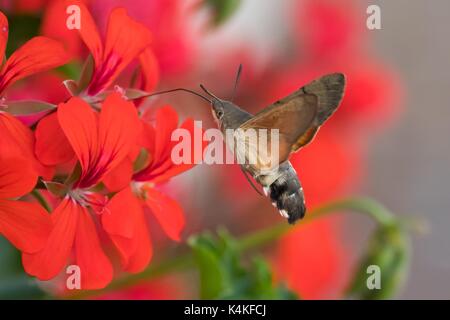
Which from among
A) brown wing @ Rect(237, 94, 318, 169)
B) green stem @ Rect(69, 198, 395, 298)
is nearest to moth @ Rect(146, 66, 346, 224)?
brown wing @ Rect(237, 94, 318, 169)

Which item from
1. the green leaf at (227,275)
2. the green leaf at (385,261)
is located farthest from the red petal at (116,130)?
the green leaf at (385,261)

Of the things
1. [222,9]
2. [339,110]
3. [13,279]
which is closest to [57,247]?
[13,279]

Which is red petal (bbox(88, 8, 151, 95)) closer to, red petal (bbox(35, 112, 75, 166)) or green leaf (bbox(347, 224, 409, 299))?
red petal (bbox(35, 112, 75, 166))

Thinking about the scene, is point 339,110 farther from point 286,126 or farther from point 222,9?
point 286,126

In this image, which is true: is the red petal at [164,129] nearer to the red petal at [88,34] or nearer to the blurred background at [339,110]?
the red petal at [88,34]
